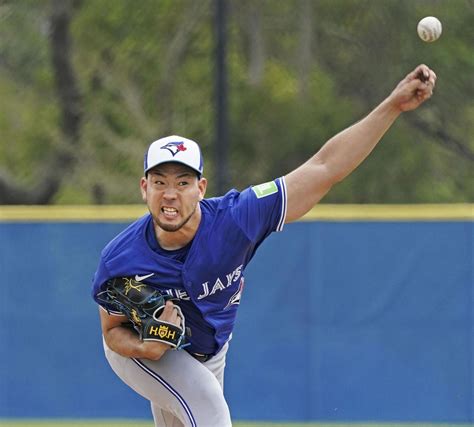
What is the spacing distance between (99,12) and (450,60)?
2.82 m

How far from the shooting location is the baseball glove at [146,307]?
12.8 feet

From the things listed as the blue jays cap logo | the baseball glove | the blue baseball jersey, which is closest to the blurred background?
the blue baseball jersey

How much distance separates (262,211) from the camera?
160 inches

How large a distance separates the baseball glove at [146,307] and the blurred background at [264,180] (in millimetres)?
2968

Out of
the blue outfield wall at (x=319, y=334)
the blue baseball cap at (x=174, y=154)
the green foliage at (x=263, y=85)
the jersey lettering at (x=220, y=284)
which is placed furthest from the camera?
the green foliage at (x=263, y=85)

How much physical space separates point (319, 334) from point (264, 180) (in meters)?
1.82

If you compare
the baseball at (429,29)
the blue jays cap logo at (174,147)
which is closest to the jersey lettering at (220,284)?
the blue jays cap logo at (174,147)

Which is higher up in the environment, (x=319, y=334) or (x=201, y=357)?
(x=201, y=357)

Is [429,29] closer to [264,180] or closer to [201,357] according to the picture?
[201,357]

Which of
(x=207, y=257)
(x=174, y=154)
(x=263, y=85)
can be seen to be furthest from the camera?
(x=263, y=85)

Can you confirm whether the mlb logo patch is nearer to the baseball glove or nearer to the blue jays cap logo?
the blue jays cap logo

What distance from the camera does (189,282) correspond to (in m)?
3.97

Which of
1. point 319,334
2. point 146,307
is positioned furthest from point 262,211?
point 319,334

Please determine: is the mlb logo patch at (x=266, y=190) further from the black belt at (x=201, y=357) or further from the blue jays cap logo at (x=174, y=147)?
the black belt at (x=201, y=357)
